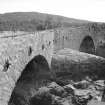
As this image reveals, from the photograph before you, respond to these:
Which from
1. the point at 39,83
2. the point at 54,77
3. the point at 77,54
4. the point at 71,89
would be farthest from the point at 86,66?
the point at 71,89

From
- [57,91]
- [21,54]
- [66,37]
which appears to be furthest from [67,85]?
[66,37]

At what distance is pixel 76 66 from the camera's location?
2083cm

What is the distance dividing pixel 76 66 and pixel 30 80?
5.60 meters

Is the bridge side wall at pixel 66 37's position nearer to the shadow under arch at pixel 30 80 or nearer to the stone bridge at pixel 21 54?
the stone bridge at pixel 21 54

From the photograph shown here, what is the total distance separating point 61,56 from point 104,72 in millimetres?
4584

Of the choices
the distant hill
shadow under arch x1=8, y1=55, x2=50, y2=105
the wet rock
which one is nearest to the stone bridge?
shadow under arch x1=8, y1=55, x2=50, y2=105

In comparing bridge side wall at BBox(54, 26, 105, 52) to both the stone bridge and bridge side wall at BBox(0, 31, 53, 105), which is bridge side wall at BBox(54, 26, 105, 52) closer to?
the stone bridge

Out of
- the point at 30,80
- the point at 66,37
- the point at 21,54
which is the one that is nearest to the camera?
the point at 21,54

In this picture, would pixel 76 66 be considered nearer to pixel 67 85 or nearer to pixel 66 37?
pixel 66 37

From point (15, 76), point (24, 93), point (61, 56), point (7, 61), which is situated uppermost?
point (7, 61)

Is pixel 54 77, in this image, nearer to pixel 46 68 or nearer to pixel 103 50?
pixel 46 68

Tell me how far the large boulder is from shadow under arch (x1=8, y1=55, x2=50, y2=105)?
5.08 ft

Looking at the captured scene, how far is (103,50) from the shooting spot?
110 ft

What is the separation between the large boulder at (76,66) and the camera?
2017cm
